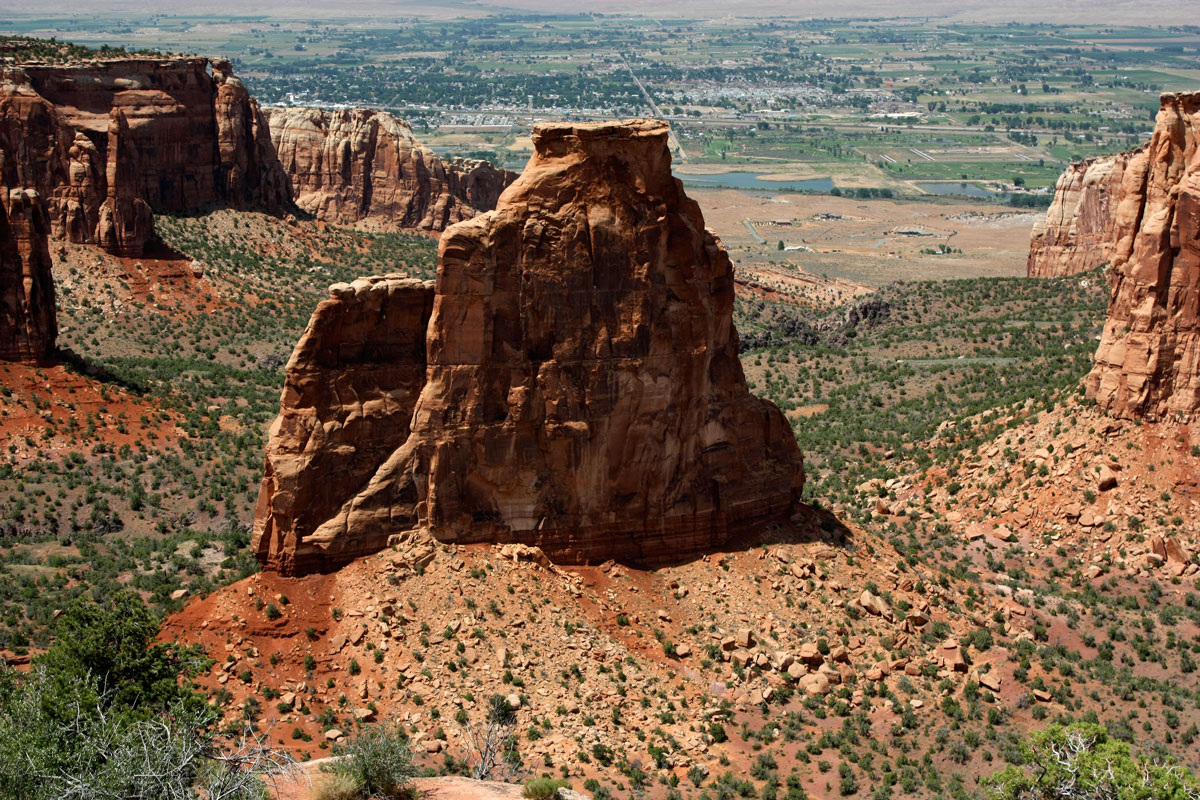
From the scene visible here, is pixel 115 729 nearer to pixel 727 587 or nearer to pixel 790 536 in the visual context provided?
pixel 727 587

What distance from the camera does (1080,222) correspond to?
316 ft

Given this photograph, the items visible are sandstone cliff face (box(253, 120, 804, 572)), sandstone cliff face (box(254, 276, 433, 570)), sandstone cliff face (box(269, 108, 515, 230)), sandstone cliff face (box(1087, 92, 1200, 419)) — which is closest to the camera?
sandstone cliff face (box(254, 276, 433, 570))

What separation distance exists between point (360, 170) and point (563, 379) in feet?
282

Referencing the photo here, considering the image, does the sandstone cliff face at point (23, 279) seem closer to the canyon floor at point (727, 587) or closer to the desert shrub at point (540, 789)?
the canyon floor at point (727, 587)

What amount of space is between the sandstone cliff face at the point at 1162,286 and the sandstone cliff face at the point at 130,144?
51.0m

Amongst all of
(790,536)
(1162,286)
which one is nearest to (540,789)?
(790,536)

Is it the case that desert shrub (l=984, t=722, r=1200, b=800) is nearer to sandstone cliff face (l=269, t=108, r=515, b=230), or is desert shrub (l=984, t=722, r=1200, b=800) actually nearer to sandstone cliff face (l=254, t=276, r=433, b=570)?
sandstone cliff face (l=254, t=276, r=433, b=570)

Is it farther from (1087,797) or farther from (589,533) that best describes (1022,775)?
(589,533)

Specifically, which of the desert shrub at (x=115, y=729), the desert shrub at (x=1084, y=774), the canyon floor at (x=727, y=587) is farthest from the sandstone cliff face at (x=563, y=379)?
the desert shrub at (x=1084, y=774)

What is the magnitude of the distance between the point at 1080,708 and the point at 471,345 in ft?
63.2

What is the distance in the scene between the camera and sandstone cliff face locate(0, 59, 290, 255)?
81.4 meters

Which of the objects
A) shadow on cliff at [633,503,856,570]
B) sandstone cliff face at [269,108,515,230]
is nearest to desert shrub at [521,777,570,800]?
shadow on cliff at [633,503,856,570]

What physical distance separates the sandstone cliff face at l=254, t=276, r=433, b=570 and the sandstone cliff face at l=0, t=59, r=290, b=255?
135 feet

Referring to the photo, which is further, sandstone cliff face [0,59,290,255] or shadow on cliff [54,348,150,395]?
sandstone cliff face [0,59,290,255]
